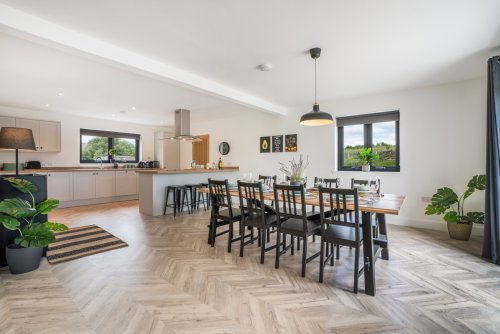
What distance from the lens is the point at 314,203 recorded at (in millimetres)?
2449

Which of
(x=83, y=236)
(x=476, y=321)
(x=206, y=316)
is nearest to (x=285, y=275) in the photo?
(x=206, y=316)

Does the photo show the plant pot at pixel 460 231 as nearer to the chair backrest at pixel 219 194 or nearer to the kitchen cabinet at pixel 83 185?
the chair backrest at pixel 219 194

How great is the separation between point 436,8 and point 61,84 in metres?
5.08

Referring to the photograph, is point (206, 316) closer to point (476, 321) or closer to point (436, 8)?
point (476, 321)

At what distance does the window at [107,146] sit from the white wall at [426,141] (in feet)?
17.8

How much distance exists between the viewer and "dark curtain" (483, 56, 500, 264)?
2760 mm

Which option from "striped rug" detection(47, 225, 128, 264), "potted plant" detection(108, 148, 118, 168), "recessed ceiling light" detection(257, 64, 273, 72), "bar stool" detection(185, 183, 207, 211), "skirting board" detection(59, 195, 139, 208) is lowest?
"striped rug" detection(47, 225, 128, 264)

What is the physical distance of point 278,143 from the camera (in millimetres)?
5816

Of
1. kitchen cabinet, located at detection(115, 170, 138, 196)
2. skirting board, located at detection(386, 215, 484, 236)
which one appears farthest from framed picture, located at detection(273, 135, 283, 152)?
kitchen cabinet, located at detection(115, 170, 138, 196)

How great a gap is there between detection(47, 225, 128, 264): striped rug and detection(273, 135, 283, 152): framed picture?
374cm

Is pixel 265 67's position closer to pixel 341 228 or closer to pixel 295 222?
pixel 295 222

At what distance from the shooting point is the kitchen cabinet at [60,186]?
5551mm

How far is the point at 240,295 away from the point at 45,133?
20.9 feet

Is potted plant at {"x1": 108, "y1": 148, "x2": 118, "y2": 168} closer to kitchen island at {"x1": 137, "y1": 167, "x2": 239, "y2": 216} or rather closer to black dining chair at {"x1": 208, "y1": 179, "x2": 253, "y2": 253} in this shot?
kitchen island at {"x1": 137, "y1": 167, "x2": 239, "y2": 216}
